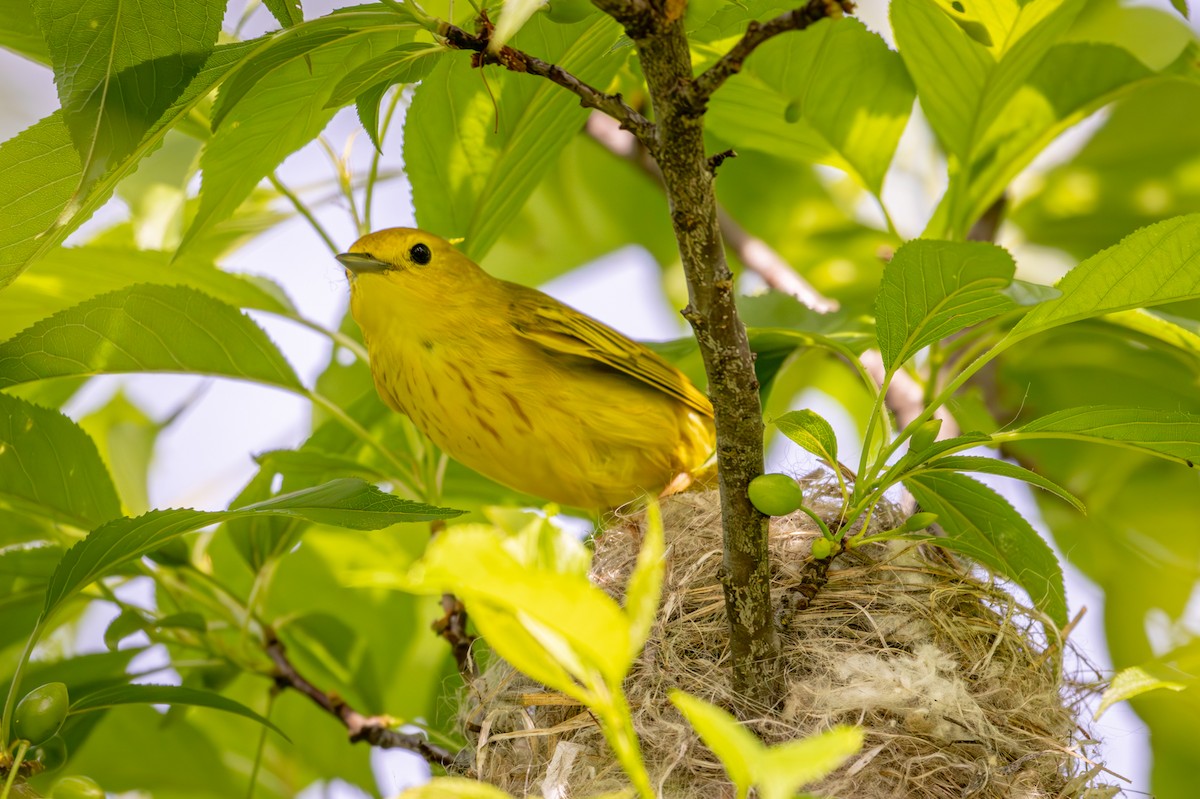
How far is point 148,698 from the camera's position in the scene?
2244 mm

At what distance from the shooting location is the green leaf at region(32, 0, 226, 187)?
1512 mm

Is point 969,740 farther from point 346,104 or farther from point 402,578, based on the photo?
point 346,104

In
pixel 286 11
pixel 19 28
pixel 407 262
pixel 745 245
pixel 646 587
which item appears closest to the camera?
pixel 646 587

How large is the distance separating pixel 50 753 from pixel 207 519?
1.87 ft

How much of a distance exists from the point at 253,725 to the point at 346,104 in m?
2.46

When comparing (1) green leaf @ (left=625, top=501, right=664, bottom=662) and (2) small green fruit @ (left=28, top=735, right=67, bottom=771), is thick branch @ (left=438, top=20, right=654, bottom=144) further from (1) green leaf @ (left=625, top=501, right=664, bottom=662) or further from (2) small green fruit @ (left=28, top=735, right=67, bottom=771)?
(2) small green fruit @ (left=28, top=735, right=67, bottom=771)

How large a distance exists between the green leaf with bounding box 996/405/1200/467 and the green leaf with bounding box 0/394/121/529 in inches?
77.7

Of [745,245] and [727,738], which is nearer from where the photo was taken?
[727,738]

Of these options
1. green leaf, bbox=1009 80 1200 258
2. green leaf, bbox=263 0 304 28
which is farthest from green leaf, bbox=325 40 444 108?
green leaf, bbox=1009 80 1200 258

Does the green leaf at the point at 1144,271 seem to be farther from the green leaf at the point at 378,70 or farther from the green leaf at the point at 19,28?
the green leaf at the point at 19,28

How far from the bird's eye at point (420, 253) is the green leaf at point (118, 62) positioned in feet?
4.13

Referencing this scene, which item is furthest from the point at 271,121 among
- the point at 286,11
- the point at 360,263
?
the point at 360,263

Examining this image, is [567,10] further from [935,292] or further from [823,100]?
[823,100]

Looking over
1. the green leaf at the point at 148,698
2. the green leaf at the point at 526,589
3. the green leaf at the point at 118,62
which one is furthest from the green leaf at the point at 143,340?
the green leaf at the point at 526,589
